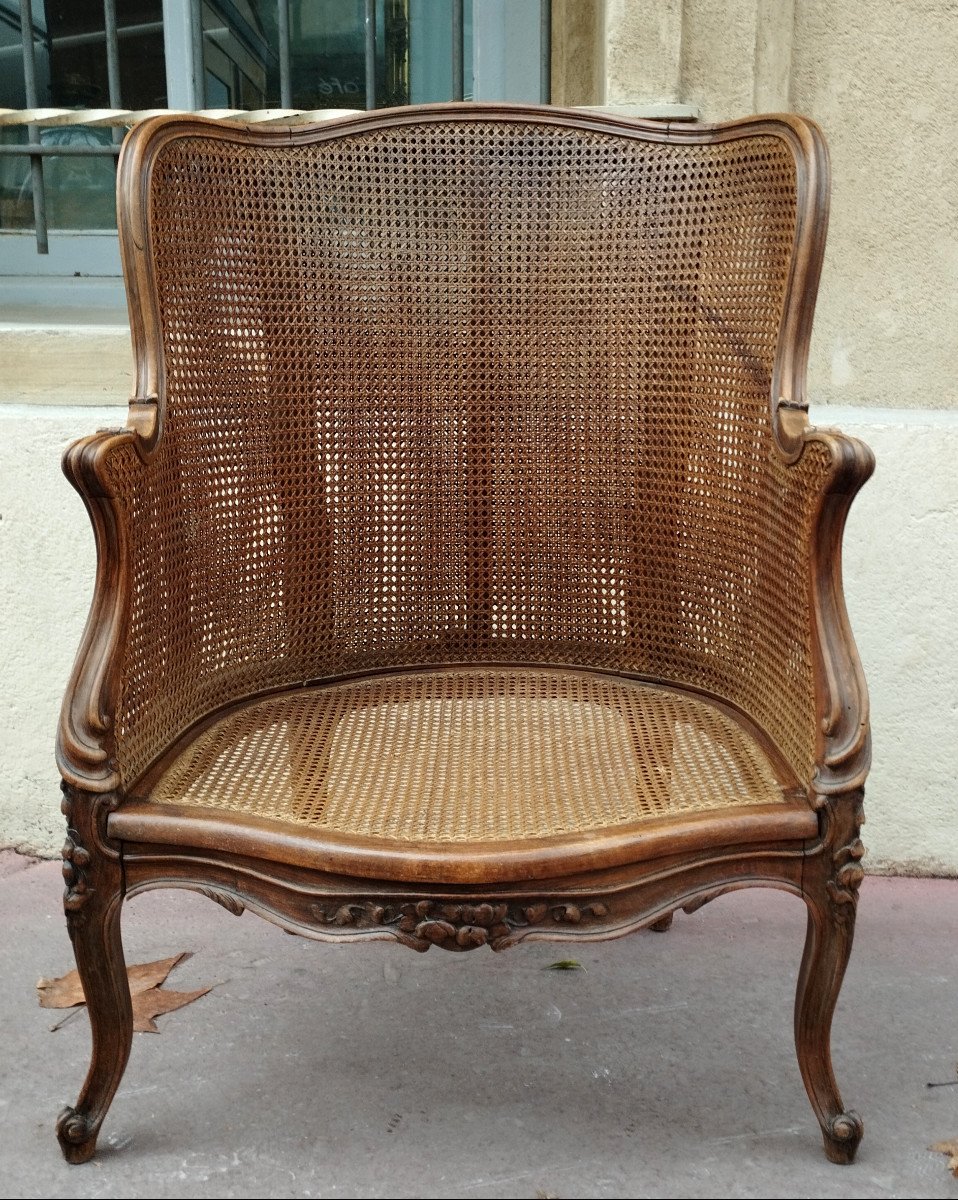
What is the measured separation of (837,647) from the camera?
1.52 metres

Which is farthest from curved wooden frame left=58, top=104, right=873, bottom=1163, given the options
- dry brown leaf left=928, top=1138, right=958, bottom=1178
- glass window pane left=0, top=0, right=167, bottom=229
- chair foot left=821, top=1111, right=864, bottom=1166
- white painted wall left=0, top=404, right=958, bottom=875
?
glass window pane left=0, top=0, right=167, bottom=229

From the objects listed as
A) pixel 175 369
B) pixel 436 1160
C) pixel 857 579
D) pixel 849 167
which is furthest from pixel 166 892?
pixel 849 167

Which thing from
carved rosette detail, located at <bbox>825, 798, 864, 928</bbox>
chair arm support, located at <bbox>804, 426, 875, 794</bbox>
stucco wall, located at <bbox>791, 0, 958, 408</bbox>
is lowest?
carved rosette detail, located at <bbox>825, 798, 864, 928</bbox>

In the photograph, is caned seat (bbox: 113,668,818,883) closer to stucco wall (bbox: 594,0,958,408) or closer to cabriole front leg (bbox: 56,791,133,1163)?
cabriole front leg (bbox: 56,791,133,1163)

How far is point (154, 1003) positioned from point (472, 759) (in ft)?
2.38

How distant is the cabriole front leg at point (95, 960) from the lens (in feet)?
4.90

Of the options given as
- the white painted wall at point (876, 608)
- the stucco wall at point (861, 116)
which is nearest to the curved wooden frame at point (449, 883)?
the white painted wall at point (876, 608)

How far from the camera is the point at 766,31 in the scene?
2.29 metres

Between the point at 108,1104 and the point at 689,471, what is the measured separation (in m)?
1.19

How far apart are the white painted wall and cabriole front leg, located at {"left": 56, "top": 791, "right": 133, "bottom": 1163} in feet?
3.04

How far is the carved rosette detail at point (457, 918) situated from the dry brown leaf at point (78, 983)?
2.33 ft

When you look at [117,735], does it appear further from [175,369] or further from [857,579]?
[857,579]

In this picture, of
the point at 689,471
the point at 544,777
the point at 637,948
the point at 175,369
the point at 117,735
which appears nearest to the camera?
the point at 117,735

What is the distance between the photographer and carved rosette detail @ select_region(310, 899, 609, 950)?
1449 millimetres
